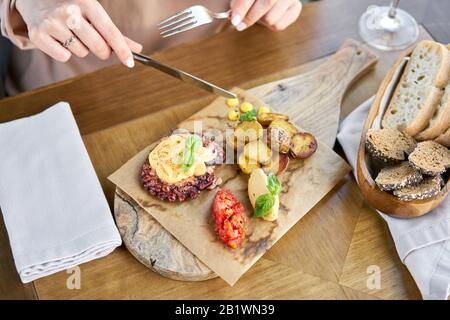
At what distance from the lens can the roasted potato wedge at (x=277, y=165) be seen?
4.36ft

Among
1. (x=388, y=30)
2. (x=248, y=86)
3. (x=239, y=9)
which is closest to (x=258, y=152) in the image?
(x=248, y=86)

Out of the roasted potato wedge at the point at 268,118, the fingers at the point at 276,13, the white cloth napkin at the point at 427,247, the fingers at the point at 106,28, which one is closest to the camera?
the white cloth napkin at the point at 427,247

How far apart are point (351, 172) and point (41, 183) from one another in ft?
2.36

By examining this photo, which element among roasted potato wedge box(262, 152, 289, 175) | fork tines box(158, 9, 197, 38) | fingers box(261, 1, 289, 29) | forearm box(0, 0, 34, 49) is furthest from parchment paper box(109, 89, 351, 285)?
forearm box(0, 0, 34, 49)

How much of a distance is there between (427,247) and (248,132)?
1.55 feet

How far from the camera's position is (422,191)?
1.20 m

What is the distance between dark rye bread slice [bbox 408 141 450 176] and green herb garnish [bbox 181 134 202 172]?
0.46 metres

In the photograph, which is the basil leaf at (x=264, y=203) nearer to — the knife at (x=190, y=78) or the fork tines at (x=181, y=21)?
the knife at (x=190, y=78)

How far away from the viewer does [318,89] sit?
1.52 meters

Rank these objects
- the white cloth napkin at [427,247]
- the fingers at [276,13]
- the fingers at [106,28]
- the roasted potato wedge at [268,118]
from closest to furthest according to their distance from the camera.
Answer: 1. the white cloth napkin at [427,247]
2. the fingers at [106,28]
3. the roasted potato wedge at [268,118]
4. the fingers at [276,13]

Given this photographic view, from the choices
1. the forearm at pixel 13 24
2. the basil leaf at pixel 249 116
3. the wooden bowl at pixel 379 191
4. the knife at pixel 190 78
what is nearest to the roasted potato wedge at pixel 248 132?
the basil leaf at pixel 249 116

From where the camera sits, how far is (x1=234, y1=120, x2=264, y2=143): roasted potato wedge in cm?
136

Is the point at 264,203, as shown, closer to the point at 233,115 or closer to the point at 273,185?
the point at 273,185

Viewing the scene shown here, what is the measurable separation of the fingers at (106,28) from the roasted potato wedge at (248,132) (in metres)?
0.31
